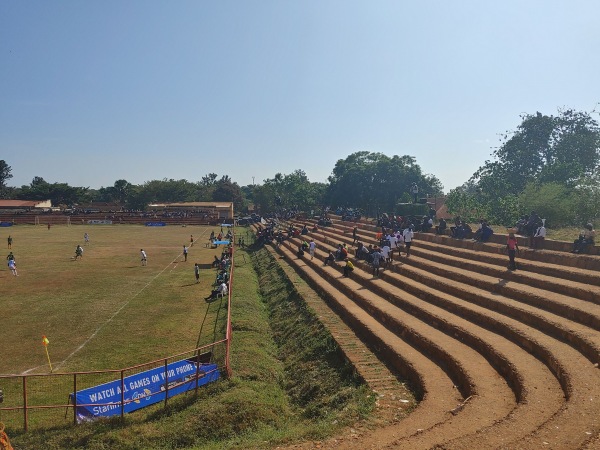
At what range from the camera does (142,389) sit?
11078 mm

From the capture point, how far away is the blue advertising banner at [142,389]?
410 inches

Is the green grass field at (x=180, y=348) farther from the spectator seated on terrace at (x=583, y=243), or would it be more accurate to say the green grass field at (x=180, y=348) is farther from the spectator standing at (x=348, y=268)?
the spectator seated on terrace at (x=583, y=243)

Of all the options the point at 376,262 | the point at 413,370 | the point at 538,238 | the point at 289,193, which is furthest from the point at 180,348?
the point at 289,193

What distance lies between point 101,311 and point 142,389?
1030 cm

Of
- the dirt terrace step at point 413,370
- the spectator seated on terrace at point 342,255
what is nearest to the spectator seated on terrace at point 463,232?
the spectator seated on terrace at point 342,255

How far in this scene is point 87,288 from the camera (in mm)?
25078

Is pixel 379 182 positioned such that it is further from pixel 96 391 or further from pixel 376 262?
pixel 96 391

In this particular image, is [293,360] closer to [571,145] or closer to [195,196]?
[571,145]

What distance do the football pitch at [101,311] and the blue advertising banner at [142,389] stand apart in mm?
2995

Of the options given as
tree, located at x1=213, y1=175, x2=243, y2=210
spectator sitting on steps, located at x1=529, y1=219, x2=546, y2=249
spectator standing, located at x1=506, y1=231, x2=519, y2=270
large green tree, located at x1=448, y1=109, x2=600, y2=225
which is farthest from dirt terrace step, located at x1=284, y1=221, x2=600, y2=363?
tree, located at x1=213, y1=175, x2=243, y2=210

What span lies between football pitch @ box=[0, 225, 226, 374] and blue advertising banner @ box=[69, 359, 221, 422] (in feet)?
9.82

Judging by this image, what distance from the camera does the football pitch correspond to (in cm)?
1479

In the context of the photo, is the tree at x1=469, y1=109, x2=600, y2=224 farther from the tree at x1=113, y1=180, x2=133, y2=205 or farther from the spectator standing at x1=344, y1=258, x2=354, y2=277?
the tree at x1=113, y1=180, x2=133, y2=205

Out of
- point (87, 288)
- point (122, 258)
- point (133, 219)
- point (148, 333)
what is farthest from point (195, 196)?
point (148, 333)
